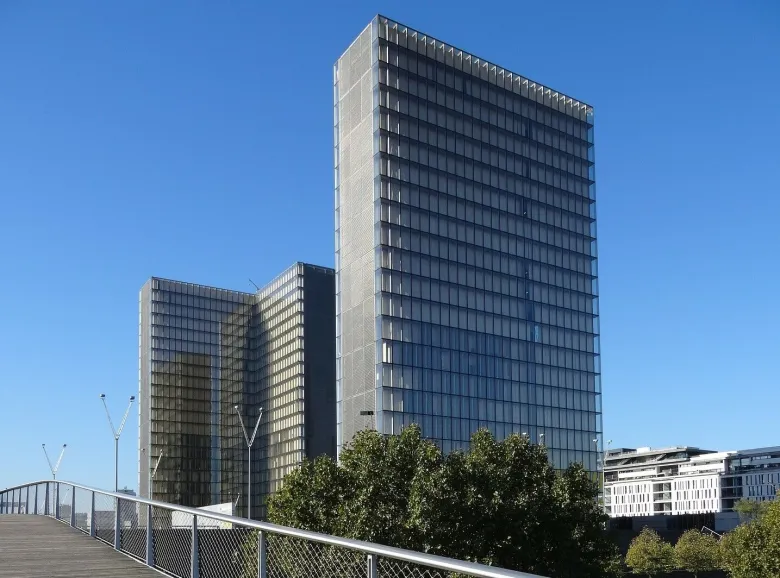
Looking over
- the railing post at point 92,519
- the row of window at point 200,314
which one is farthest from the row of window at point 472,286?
the row of window at point 200,314

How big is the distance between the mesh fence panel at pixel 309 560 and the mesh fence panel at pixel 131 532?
5.87 meters

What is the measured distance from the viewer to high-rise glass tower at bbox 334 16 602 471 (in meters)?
93.8

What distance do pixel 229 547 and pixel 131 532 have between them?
220 inches

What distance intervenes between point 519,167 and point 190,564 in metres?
99.4

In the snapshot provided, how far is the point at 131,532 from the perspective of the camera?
57.7 ft

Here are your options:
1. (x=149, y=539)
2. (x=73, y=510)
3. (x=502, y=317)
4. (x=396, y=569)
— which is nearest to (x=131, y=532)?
(x=149, y=539)

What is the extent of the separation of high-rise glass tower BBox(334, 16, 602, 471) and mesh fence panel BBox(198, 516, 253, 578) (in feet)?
247

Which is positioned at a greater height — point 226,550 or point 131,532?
point 226,550

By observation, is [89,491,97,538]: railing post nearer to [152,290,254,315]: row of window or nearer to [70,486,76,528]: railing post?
[70,486,76,528]: railing post

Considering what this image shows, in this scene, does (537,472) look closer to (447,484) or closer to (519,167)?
(447,484)

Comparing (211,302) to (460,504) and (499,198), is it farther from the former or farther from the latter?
(460,504)

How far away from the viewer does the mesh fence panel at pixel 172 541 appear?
1414cm

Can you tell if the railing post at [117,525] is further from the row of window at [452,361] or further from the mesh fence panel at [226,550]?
the row of window at [452,361]

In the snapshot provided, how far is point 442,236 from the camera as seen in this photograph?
99.9m
